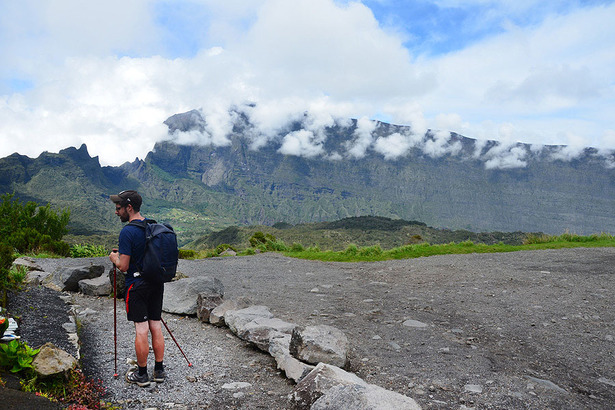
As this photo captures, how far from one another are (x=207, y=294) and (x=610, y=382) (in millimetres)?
7876

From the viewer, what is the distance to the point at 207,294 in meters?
9.59

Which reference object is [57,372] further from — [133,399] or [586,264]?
[586,264]

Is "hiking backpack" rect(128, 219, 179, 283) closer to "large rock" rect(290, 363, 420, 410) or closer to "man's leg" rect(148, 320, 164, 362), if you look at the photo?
"man's leg" rect(148, 320, 164, 362)

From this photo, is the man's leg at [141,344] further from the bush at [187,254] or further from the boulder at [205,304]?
the bush at [187,254]

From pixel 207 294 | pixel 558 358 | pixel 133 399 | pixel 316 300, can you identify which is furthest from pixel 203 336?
pixel 558 358

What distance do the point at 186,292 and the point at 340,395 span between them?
6790 mm

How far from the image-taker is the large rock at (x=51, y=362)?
15.6ft

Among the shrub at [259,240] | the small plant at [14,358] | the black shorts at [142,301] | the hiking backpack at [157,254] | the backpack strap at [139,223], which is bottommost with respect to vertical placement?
the shrub at [259,240]

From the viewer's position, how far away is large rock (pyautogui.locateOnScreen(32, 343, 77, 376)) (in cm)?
477

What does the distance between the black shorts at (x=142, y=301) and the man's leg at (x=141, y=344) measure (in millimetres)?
106

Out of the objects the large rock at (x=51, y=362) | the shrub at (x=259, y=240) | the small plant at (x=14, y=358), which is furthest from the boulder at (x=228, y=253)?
the small plant at (x=14, y=358)

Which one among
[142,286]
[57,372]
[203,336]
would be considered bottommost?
[203,336]

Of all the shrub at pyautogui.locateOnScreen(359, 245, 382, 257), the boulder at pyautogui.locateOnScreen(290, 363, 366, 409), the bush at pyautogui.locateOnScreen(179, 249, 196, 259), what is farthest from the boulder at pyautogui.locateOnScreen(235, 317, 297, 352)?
the bush at pyautogui.locateOnScreen(179, 249, 196, 259)

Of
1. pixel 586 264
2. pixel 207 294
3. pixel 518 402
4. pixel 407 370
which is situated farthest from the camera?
pixel 586 264
